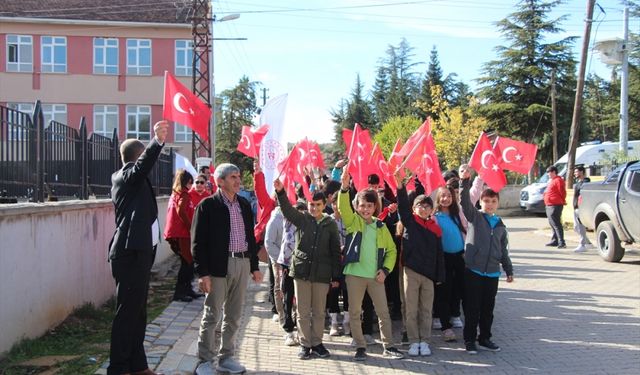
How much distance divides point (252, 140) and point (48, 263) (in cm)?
311

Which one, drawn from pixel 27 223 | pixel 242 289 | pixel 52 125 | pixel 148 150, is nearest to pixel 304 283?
pixel 242 289

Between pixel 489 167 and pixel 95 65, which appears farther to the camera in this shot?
pixel 95 65

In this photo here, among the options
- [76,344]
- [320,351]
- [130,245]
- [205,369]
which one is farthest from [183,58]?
[130,245]

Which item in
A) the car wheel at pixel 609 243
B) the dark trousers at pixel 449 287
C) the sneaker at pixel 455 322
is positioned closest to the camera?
the dark trousers at pixel 449 287

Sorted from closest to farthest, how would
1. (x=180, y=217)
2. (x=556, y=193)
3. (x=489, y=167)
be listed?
(x=180, y=217) → (x=489, y=167) → (x=556, y=193)

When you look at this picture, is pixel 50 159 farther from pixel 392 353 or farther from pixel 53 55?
pixel 53 55

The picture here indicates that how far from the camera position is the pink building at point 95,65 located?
36469 mm

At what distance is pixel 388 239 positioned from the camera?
6.62 metres

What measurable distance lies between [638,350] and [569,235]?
42.2ft

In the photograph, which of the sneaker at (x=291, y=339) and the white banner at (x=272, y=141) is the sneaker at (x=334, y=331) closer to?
the sneaker at (x=291, y=339)

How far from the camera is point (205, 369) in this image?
18.7ft

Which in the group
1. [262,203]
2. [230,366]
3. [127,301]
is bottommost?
[230,366]

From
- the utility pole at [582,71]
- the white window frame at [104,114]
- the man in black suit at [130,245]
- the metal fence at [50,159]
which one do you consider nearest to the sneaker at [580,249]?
the utility pole at [582,71]

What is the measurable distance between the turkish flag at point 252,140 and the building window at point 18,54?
3216 cm
